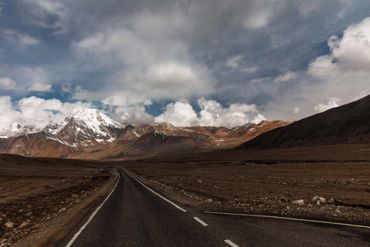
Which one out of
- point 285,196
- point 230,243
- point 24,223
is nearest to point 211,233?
point 230,243

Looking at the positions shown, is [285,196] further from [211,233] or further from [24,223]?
[24,223]

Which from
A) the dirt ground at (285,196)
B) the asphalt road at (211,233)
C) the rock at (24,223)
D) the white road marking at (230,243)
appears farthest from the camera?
the rock at (24,223)

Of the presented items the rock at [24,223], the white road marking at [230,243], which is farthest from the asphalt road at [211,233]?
the rock at [24,223]

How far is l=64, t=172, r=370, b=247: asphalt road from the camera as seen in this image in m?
11.4

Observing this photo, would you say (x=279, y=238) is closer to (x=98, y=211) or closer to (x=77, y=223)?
(x=77, y=223)

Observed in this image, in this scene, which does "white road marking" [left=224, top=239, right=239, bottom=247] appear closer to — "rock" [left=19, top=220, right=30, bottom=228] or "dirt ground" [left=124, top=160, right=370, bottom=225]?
"dirt ground" [left=124, top=160, right=370, bottom=225]

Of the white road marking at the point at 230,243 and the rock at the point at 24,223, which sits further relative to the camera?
the rock at the point at 24,223

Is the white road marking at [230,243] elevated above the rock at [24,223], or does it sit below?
below

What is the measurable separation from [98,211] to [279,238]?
12.9 m

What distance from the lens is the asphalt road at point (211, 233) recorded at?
449 inches

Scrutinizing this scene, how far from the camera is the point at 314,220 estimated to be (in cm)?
1532

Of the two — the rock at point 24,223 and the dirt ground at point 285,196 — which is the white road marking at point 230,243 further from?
the rock at point 24,223

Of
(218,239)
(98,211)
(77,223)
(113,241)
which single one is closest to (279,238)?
(218,239)

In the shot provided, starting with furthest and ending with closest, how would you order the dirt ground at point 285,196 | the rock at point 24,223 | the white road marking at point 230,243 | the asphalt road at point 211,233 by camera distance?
the rock at point 24,223
the dirt ground at point 285,196
the asphalt road at point 211,233
the white road marking at point 230,243
